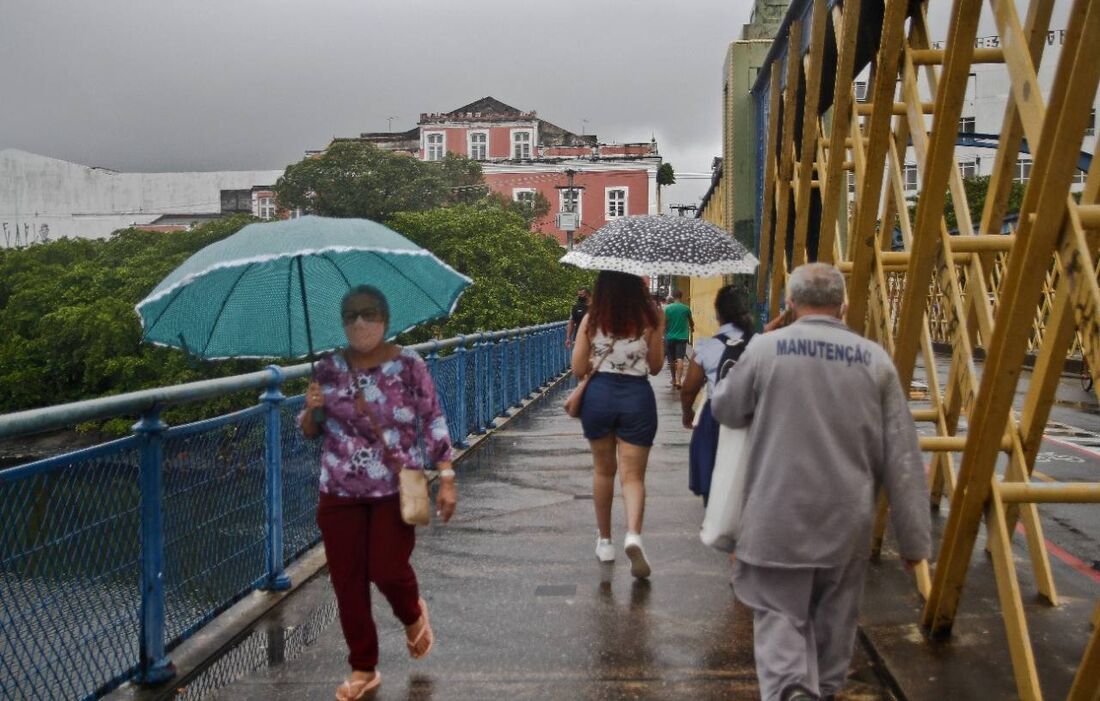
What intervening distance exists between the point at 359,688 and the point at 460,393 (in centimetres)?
759

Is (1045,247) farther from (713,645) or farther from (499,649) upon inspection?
(499,649)

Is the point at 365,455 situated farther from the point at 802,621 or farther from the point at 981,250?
the point at 981,250

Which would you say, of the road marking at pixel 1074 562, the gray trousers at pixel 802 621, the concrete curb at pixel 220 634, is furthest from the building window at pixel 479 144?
the gray trousers at pixel 802 621

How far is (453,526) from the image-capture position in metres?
7.72

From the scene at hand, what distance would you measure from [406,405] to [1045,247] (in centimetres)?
235

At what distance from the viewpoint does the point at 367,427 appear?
4242 millimetres

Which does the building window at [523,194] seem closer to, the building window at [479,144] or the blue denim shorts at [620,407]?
the building window at [479,144]

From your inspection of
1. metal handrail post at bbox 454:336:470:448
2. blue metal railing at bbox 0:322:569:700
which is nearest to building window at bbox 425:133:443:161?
metal handrail post at bbox 454:336:470:448

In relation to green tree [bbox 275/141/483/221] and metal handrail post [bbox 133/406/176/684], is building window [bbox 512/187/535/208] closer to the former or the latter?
green tree [bbox 275/141/483/221]

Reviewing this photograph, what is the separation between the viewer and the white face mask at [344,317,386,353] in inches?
166

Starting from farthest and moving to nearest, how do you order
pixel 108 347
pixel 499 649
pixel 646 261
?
pixel 108 347 → pixel 646 261 → pixel 499 649

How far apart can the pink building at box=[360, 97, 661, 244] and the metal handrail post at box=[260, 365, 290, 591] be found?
64134 mm

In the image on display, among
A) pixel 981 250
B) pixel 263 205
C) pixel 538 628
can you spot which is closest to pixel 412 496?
pixel 538 628

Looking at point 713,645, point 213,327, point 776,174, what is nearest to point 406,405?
point 213,327
